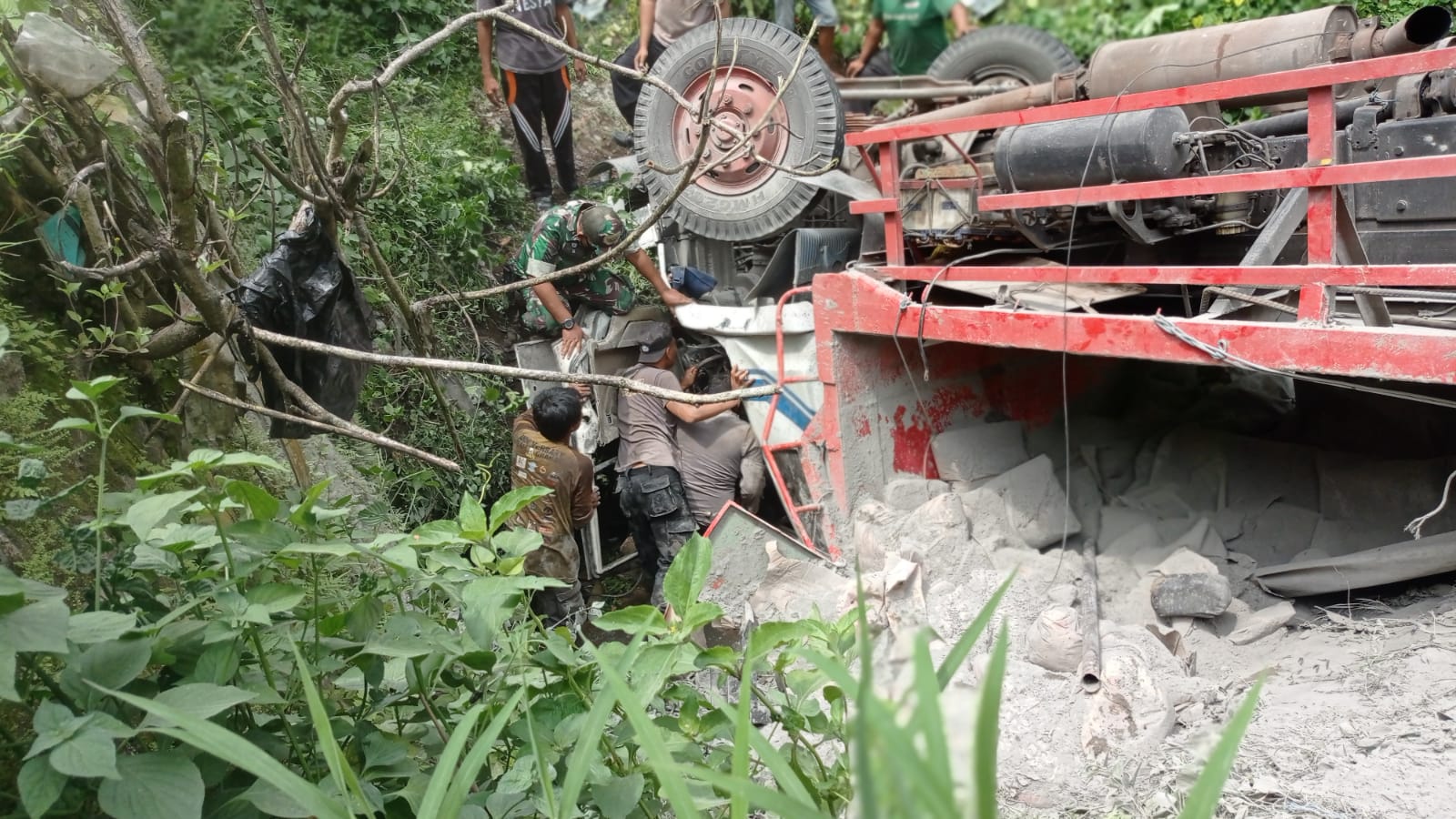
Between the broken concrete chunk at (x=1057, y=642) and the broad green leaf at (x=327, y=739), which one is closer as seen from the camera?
the broad green leaf at (x=327, y=739)

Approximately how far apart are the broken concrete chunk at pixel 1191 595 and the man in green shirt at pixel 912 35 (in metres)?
3.23

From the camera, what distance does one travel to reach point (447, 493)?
496cm

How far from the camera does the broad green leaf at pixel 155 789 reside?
108 cm

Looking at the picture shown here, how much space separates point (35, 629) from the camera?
1085 millimetres

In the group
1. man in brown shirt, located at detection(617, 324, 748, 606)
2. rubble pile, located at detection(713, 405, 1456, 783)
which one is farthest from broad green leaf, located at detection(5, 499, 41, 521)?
man in brown shirt, located at detection(617, 324, 748, 606)

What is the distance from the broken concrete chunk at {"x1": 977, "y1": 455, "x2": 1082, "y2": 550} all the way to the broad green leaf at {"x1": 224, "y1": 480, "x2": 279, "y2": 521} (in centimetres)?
322

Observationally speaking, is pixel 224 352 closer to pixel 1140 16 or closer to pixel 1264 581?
pixel 1264 581

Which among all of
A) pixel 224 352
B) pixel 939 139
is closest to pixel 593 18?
pixel 939 139

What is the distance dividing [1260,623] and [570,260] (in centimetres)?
354

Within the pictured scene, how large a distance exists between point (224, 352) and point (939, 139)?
3327 mm

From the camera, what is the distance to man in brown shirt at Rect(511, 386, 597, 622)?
4.43 metres

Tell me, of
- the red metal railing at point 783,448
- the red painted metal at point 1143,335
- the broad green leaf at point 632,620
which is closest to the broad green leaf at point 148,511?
the broad green leaf at point 632,620

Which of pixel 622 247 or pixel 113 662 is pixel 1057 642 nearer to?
pixel 622 247

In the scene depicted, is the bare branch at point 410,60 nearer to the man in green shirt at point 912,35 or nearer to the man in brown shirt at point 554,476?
the man in brown shirt at point 554,476
